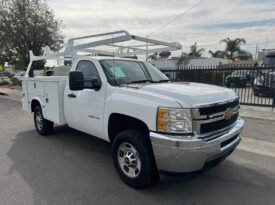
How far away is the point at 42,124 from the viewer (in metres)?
6.34

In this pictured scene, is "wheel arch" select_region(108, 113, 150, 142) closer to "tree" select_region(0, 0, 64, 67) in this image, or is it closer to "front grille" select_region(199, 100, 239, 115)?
"front grille" select_region(199, 100, 239, 115)

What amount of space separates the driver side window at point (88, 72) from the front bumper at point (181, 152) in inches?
62.4

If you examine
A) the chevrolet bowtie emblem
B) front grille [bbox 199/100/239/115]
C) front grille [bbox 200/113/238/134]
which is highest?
front grille [bbox 199/100/239/115]

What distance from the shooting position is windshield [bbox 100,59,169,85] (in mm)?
4168

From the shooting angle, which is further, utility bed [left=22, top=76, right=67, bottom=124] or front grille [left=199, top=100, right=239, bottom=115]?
utility bed [left=22, top=76, right=67, bottom=124]

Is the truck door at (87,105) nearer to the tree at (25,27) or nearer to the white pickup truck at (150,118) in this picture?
the white pickup truck at (150,118)

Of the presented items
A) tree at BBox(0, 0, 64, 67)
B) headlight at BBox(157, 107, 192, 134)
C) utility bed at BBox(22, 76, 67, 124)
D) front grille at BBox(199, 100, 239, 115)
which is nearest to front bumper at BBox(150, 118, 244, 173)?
headlight at BBox(157, 107, 192, 134)

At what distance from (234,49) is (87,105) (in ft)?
172

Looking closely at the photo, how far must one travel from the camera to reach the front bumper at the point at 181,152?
300 cm

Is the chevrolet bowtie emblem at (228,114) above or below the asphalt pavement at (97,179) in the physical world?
above

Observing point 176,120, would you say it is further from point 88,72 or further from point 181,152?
point 88,72

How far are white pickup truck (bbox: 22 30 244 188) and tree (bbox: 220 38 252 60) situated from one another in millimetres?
50735

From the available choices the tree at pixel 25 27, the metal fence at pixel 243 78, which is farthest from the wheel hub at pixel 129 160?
the tree at pixel 25 27

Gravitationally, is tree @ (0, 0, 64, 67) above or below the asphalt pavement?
above
